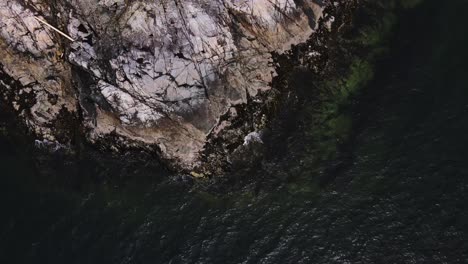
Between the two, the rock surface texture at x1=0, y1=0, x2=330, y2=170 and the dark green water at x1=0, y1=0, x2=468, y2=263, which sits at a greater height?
the rock surface texture at x1=0, y1=0, x2=330, y2=170

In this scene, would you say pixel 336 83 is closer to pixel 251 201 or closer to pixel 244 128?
pixel 244 128

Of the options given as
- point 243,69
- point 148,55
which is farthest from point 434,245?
point 148,55

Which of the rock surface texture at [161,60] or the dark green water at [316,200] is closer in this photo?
the dark green water at [316,200]

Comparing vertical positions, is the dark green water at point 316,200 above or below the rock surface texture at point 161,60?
below

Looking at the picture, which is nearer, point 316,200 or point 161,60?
point 316,200

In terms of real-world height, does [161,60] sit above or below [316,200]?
above

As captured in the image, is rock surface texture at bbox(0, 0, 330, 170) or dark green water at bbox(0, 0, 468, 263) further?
rock surface texture at bbox(0, 0, 330, 170)
